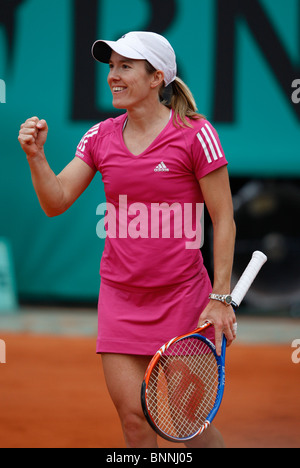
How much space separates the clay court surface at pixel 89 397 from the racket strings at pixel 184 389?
53.0 inches

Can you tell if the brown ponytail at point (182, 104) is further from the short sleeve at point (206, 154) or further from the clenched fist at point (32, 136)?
the clenched fist at point (32, 136)

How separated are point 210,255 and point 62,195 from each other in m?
5.94

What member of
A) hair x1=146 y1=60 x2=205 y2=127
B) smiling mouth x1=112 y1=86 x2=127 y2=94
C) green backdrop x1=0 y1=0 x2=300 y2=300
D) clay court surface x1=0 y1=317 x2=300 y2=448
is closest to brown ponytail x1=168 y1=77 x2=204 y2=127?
hair x1=146 y1=60 x2=205 y2=127

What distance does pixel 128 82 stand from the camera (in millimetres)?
2855

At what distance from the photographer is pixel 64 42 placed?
852 centimetres

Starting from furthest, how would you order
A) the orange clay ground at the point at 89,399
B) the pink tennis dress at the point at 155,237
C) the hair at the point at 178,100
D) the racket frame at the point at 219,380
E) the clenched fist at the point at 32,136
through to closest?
1. the orange clay ground at the point at 89,399
2. the hair at the point at 178,100
3. the pink tennis dress at the point at 155,237
4. the clenched fist at the point at 32,136
5. the racket frame at the point at 219,380

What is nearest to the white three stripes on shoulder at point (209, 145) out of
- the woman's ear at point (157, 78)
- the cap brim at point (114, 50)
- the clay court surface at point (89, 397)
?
the woman's ear at point (157, 78)


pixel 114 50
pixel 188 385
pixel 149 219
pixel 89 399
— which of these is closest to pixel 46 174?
pixel 149 219

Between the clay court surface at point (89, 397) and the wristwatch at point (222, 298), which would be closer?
the wristwatch at point (222, 298)

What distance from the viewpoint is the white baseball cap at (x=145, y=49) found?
111 inches

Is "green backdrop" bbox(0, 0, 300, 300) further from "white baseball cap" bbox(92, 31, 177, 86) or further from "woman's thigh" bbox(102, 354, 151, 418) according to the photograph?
"woman's thigh" bbox(102, 354, 151, 418)
